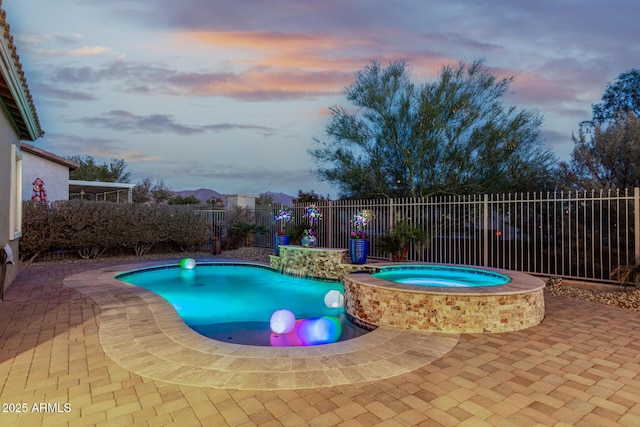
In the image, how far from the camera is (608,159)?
1079 cm

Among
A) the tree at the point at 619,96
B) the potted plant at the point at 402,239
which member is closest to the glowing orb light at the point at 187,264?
the potted plant at the point at 402,239

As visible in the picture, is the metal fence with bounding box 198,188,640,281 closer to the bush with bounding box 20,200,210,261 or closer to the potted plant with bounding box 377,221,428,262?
the potted plant with bounding box 377,221,428,262

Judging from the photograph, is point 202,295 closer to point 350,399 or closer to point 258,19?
point 350,399

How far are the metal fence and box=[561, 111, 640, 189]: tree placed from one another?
91 centimetres

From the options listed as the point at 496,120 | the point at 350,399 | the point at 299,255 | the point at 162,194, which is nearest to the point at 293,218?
the point at 299,255

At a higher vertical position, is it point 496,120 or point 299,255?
point 496,120

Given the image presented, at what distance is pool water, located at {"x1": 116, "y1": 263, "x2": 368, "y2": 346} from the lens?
496 centimetres

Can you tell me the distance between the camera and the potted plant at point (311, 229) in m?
10.4

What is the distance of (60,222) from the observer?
10.8 metres

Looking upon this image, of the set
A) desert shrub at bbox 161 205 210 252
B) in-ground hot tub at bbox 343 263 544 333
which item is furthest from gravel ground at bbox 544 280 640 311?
desert shrub at bbox 161 205 210 252

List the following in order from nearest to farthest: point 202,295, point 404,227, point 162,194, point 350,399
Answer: point 350,399, point 202,295, point 404,227, point 162,194

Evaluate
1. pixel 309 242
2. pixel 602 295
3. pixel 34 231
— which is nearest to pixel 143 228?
pixel 34 231

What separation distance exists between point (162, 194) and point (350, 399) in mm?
36056

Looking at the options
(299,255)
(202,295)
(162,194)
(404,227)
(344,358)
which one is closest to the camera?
(344,358)
